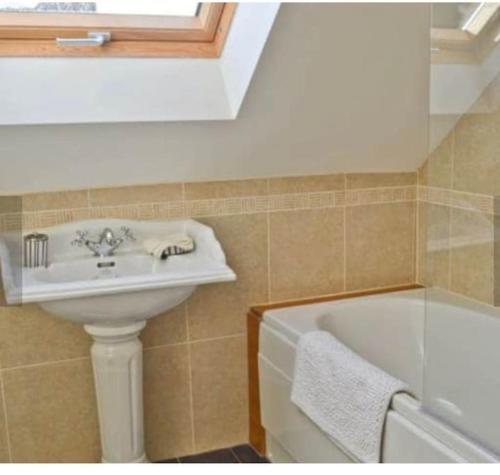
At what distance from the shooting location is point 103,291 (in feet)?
6.70

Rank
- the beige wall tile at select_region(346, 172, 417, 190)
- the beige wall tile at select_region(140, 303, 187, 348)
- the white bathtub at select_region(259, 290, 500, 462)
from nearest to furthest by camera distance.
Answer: the white bathtub at select_region(259, 290, 500, 462), the beige wall tile at select_region(140, 303, 187, 348), the beige wall tile at select_region(346, 172, 417, 190)

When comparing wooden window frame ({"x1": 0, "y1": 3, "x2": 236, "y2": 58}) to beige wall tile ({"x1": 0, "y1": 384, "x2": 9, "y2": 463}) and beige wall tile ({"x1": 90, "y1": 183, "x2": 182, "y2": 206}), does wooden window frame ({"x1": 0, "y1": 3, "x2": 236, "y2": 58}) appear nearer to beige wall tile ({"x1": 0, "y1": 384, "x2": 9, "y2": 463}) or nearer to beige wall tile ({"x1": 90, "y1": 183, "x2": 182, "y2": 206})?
beige wall tile ({"x1": 90, "y1": 183, "x2": 182, "y2": 206})

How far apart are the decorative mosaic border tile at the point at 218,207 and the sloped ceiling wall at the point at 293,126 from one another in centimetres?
10

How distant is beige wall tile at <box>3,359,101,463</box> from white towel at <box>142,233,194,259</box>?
1.73 feet

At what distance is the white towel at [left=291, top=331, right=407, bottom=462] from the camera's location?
6.24 feet

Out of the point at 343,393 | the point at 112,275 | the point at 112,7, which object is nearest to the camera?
the point at 343,393

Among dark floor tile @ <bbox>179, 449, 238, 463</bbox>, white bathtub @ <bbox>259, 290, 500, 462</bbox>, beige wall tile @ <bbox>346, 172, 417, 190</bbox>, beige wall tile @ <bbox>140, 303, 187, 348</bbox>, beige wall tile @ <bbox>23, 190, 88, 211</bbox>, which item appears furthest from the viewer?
beige wall tile @ <bbox>346, 172, 417, 190</bbox>

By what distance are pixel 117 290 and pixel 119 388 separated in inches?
18.6

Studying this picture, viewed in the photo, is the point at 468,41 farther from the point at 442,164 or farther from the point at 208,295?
the point at 208,295

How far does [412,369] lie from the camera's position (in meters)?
2.62

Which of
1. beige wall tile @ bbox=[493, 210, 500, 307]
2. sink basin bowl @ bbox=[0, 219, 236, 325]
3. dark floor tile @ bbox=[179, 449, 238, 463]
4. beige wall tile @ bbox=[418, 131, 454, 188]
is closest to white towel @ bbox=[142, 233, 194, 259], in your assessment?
sink basin bowl @ bbox=[0, 219, 236, 325]

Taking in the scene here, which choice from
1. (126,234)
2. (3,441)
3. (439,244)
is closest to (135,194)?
(126,234)

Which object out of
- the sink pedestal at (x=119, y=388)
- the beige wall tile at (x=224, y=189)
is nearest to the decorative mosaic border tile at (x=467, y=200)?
the beige wall tile at (x=224, y=189)
